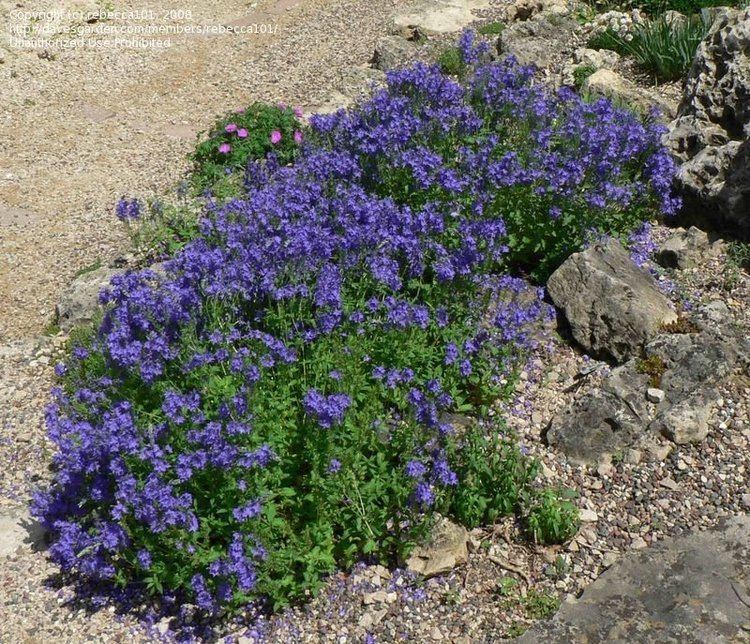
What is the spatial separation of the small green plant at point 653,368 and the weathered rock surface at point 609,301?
241 millimetres

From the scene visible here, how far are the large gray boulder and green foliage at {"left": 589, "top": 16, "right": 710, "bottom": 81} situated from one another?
83cm

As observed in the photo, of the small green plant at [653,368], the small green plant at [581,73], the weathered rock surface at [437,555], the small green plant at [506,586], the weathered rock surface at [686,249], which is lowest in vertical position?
the small green plant at [506,586]

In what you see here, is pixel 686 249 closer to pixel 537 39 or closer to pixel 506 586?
pixel 506 586

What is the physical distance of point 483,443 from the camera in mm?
4434

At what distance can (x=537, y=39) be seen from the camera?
911 cm

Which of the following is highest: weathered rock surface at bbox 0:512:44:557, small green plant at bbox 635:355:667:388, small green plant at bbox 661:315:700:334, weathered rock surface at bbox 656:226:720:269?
weathered rock surface at bbox 656:226:720:269

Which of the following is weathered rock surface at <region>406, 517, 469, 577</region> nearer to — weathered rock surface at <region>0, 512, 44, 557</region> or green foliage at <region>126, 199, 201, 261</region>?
weathered rock surface at <region>0, 512, 44, 557</region>

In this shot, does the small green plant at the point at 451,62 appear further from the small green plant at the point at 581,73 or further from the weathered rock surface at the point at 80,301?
the weathered rock surface at the point at 80,301

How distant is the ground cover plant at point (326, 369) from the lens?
4070mm

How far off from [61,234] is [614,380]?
506cm

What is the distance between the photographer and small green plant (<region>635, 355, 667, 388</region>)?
15.7 ft

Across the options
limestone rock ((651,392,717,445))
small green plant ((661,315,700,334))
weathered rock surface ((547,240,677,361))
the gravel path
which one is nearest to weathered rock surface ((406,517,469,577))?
limestone rock ((651,392,717,445))

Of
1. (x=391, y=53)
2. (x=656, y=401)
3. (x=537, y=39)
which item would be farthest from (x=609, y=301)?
(x=391, y=53)

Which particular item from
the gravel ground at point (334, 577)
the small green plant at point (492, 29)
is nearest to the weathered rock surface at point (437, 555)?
the gravel ground at point (334, 577)
